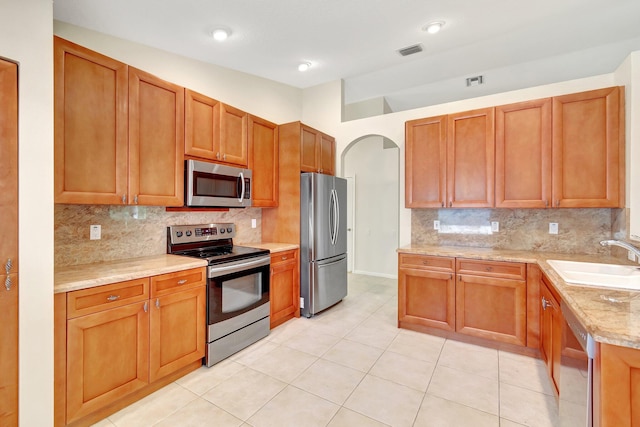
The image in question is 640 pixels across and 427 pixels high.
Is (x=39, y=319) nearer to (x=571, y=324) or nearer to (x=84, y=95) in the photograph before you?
(x=84, y=95)

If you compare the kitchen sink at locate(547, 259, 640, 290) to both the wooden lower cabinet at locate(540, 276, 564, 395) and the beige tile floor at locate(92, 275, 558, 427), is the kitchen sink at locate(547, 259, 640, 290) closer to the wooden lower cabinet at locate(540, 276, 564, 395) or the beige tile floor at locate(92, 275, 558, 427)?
the wooden lower cabinet at locate(540, 276, 564, 395)

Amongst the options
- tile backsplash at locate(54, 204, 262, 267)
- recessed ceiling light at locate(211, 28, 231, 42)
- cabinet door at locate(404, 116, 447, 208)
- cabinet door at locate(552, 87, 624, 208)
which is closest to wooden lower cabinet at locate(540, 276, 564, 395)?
cabinet door at locate(552, 87, 624, 208)

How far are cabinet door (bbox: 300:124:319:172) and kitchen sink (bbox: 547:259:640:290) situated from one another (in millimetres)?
2599

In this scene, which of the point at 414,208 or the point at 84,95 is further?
the point at 414,208

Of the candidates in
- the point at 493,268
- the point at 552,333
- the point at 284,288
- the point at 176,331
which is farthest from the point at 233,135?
the point at 552,333

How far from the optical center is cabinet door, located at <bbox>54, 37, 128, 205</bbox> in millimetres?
1828

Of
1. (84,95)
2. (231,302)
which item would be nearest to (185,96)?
(84,95)

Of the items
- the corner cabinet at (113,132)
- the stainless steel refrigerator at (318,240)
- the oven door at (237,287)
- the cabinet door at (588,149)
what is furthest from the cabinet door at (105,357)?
the cabinet door at (588,149)

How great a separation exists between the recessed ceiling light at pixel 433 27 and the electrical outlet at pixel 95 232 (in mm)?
3450

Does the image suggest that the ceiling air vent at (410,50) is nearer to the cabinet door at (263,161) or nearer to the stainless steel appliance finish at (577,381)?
the cabinet door at (263,161)

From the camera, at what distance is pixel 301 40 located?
302cm

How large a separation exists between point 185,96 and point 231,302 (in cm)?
189

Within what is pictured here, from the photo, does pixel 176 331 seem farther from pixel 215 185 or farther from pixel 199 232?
pixel 215 185

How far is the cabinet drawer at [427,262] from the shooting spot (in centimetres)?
293
